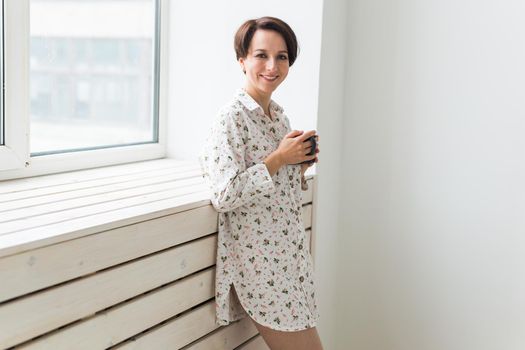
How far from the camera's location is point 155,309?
1514 mm

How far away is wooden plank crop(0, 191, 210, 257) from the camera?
1.17 meters

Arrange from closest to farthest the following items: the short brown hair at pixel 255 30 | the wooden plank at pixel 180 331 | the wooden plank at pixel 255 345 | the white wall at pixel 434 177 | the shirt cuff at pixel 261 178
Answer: the wooden plank at pixel 180 331
the shirt cuff at pixel 261 178
the short brown hair at pixel 255 30
the wooden plank at pixel 255 345
the white wall at pixel 434 177

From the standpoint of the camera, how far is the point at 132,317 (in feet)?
4.74

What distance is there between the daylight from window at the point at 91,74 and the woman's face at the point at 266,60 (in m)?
0.62

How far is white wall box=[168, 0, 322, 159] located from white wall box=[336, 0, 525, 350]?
25 centimetres

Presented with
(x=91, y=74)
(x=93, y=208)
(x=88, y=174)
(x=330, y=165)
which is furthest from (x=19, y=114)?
(x=330, y=165)

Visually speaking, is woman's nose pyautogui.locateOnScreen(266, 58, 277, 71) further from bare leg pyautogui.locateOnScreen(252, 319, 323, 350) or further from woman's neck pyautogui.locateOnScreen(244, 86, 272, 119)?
bare leg pyautogui.locateOnScreen(252, 319, 323, 350)

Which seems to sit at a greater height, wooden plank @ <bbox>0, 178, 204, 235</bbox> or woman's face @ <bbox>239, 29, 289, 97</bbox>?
woman's face @ <bbox>239, 29, 289, 97</bbox>

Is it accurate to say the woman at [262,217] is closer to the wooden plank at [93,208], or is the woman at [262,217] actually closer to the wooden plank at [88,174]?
the wooden plank at [93,208]

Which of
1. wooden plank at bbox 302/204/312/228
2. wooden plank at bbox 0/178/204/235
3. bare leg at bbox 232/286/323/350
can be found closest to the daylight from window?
wooden plank at bbox 0/178/204/235

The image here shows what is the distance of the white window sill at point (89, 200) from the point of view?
1.26 meters

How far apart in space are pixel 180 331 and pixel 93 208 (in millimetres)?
371

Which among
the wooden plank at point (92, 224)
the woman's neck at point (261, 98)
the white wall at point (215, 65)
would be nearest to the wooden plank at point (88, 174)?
the white wall at point (215, 65)

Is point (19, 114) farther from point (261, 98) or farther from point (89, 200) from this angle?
point (261, 98)
